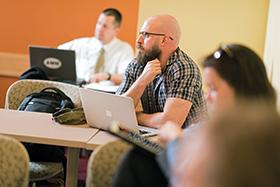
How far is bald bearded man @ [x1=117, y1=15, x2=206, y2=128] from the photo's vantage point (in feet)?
9.21

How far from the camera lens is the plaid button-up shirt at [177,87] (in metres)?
2.86

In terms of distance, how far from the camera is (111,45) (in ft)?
17.1

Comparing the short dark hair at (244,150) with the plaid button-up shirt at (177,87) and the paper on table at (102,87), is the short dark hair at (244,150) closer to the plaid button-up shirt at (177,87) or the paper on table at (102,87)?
the plaid button-up shirt at (177,87)

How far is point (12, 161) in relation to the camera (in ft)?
6.38

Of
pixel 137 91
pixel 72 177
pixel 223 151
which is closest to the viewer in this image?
pixel 223 151

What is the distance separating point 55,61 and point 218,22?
5.24 ft

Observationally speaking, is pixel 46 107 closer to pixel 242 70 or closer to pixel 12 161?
pixel 12 161

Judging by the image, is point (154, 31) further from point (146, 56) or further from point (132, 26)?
point (132, 26)

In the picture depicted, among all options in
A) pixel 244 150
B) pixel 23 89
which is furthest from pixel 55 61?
pixel 244 150

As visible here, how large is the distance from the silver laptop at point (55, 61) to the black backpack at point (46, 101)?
4.40 ft

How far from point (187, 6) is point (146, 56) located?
2096mm

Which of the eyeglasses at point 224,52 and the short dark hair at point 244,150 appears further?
the eyeglasses at point 224,52

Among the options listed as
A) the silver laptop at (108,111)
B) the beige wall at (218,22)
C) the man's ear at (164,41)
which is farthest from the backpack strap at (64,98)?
the beige wall at (218,22)

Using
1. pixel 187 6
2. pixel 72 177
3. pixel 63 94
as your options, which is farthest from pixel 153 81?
pixel 187 6
